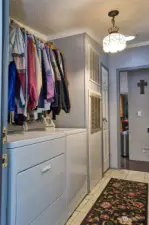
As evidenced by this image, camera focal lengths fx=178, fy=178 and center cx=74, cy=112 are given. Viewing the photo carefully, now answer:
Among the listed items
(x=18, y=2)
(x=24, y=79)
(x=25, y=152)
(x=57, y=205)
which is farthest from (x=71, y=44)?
(x=57, y=205)

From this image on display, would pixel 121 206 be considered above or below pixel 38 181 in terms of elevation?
below

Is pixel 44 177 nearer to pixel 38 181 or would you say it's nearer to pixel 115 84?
pixel 38 181

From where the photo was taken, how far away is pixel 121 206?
2.11m

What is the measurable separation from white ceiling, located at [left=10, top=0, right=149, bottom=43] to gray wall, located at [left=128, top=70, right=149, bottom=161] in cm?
154

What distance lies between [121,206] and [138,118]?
2.54m

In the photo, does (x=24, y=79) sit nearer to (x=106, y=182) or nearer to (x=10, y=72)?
(x=10, y=72)

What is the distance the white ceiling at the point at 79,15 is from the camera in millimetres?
2016

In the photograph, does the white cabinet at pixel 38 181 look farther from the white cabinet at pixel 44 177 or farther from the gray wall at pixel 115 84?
the gray wall at pixel 115 84

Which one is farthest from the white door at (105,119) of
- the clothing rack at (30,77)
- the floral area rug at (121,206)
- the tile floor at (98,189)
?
the clothing rack at (30,77)

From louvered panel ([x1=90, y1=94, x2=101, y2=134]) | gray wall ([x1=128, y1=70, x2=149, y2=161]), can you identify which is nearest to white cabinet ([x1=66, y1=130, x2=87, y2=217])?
louvered panel ([x1=90, y1=94, x2=101, y2=134])

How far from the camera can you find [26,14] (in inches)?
87.3

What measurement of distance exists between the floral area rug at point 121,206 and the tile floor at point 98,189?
6cm

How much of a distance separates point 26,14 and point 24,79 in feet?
4.07

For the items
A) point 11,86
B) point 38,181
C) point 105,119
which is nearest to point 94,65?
point 105,119
